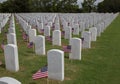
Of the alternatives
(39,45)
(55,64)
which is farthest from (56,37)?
(55,64)

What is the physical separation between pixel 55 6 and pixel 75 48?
229ft

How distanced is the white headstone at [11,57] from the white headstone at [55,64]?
4.04ft

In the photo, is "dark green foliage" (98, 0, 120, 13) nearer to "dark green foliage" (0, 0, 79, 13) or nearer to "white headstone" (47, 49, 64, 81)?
"dark green foliage" (0, 0, 79, 13)

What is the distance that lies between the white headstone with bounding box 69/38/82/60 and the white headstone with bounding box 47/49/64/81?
201 cm

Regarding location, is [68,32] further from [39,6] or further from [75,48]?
[39,6]

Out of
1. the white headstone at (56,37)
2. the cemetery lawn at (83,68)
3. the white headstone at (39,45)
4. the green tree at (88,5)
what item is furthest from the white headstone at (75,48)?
the green tree at (88,5)

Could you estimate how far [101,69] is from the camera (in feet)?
27.2

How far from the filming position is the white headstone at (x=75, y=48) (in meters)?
8.70

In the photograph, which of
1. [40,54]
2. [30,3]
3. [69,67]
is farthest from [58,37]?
[30,3]

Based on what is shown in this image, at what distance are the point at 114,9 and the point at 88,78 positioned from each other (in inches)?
2845

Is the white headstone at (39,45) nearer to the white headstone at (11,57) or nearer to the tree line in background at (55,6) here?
the white headstone at (11,57)

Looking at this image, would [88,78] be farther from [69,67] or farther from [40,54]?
[40,54]

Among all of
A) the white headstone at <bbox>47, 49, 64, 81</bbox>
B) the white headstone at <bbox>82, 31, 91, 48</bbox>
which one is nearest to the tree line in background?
the white headstone at <bbox>82, 31, 91, 48</bbox>

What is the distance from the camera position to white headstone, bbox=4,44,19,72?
24.1 ft
